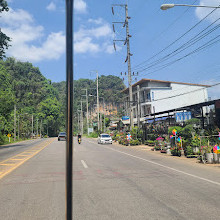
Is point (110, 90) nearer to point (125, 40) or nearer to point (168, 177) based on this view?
point (125, 40)

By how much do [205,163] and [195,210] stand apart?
848 cm

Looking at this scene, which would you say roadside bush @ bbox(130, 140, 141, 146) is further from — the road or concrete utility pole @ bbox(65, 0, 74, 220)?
concrete utility pole @ bbox(65, 0, 74, 220)

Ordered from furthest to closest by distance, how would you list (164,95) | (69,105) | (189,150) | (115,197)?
(164,95) < (189,150) < (115,197) < (69,105)

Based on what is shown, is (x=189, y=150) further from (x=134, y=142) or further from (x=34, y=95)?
(x=34, y=95)

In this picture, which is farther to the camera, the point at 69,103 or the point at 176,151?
the point at 176,151

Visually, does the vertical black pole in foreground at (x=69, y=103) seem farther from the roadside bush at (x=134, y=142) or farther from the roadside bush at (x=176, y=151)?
the roadside bush at (x=134, y=142)

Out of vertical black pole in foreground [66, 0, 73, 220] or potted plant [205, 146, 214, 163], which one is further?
potted plant [205, 146, 214, 163]

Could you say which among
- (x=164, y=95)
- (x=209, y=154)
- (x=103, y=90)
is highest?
(x=103, y=90)

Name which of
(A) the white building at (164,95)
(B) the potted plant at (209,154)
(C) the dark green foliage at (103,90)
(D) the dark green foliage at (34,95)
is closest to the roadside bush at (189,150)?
(B) the potted plant at (209,154)

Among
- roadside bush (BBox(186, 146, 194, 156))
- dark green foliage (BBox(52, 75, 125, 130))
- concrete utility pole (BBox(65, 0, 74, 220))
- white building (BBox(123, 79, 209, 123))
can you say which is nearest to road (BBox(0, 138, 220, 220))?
concrete utility pole (BBox(65, 0, 74, 220))

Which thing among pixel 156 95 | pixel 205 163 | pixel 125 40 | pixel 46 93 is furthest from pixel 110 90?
pixel 205 163

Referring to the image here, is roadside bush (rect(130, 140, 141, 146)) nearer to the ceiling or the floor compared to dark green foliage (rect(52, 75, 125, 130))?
nearer to the floor

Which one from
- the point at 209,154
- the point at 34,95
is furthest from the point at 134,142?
the point at 34,95

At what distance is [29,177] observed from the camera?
8.89 meters
